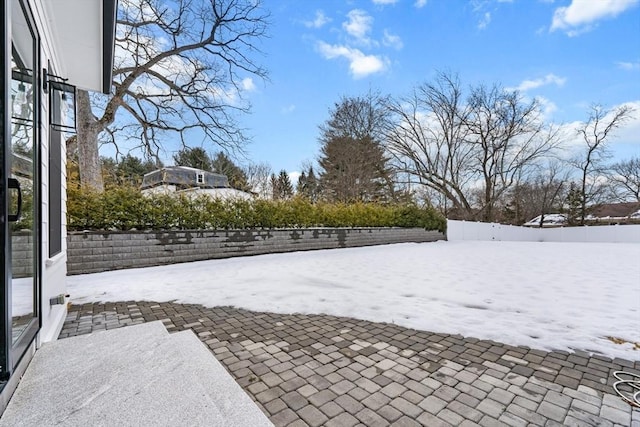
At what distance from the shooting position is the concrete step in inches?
52.7

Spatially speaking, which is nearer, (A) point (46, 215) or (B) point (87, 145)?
(A) point (46, 215)

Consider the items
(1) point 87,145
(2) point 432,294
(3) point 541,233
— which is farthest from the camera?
(3) point 541,233

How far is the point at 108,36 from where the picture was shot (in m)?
2.84

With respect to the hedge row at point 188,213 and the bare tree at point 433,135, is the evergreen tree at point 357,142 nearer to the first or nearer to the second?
the bare tree at point 433,135

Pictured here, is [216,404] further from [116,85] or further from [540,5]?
[540,5]

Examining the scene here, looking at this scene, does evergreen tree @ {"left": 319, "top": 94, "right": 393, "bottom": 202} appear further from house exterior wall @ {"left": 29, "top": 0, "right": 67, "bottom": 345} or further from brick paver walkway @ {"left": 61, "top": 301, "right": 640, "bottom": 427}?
house exterior wall @ {"left": 29, "top": 0, "right": 67, "bottom": 345}

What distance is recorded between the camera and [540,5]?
8.64 meters

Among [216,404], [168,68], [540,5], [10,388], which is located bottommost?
[216,404]

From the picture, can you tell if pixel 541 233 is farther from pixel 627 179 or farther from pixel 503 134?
pixel 627 179

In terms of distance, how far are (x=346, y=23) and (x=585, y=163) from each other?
2025cm

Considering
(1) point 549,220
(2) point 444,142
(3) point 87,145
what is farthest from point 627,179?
(3) point 87,145

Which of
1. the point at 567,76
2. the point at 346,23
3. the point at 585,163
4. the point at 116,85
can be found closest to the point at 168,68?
the point at 116,85

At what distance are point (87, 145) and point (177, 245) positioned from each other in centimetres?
447

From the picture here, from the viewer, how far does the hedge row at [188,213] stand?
5324mm
